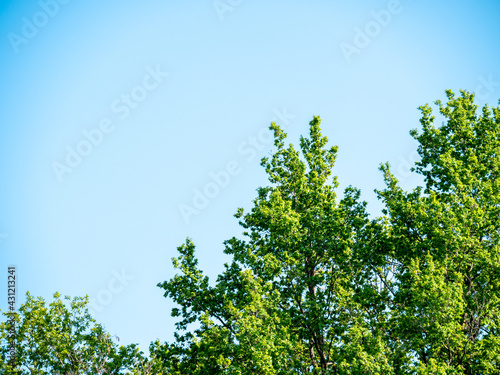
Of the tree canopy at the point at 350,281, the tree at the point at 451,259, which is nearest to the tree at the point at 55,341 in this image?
the tree canopy at the point at 350,281

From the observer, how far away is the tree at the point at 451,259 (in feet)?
59.2

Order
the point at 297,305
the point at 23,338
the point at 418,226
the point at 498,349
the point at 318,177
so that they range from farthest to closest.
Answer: the point at 23,338, the point at 318,177, the point at 297,305, the point at 418,226, the point at 498,349

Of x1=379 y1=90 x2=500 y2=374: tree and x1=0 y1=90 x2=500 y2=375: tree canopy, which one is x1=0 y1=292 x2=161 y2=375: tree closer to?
x1=0 y1=90 x2=500 y2=375: tree canopy

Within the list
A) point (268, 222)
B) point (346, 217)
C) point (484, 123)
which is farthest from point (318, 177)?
point (484, 123)

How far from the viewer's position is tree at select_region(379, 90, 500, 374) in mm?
18047

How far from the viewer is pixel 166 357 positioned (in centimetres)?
2152

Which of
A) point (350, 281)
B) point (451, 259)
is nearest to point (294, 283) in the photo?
point (350, 281)

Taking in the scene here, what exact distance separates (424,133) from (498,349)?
10.8m

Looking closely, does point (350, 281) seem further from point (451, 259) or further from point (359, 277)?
point (451, 259)

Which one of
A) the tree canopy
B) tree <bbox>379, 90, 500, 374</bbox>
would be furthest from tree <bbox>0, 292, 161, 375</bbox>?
tree <bbox>379, 90, 500, 374</bbox>

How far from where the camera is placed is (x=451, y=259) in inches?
774

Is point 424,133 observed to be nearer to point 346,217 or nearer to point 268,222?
point 346,217

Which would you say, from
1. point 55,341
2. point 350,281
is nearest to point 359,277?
point 350,281

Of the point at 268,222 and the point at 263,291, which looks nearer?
the point at 263,291
